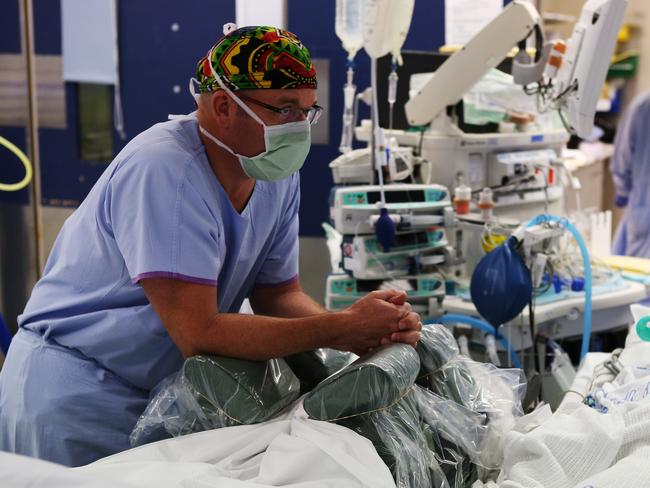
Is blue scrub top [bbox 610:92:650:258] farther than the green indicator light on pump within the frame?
Yes

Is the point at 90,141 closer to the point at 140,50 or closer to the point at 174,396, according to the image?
the point at 140,50

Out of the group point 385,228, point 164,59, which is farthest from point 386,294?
point 164,59

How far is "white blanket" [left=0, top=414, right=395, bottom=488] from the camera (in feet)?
4.09

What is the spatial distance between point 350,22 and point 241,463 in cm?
187

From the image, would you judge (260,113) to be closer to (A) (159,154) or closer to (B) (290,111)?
(B) (290,111)

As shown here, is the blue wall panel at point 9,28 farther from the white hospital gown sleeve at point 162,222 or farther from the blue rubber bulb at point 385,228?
the white hospital gown sleeve at point 162,222

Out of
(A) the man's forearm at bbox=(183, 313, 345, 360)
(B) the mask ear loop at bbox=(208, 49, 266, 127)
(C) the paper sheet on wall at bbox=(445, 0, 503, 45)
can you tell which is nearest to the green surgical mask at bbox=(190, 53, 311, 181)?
(B) the mask ear loop at bbox=(208, 49, 266, 127)

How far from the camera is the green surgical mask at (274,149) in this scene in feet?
5.90

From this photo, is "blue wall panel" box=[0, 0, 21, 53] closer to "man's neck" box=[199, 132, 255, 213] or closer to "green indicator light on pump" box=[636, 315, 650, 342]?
"man's neck" box=[199, 132, 255, 213]

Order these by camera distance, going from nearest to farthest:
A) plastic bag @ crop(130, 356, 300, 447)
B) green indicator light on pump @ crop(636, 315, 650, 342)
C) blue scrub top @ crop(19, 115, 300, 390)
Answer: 1. plastic bag @ crop(130, 356, 300, 447)
2. blue scrub top @ crop(19, 115, 300, 390)
3. green indicator light on pump @ crop(636, 315, 650, 342)

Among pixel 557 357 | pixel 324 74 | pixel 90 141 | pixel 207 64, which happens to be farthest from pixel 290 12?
pixel 207 64

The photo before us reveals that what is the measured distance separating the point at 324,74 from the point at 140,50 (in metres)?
0.93

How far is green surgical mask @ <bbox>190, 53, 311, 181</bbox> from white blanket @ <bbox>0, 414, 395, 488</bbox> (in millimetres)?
546

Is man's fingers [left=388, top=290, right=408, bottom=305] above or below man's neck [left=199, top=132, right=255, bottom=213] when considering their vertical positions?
below
